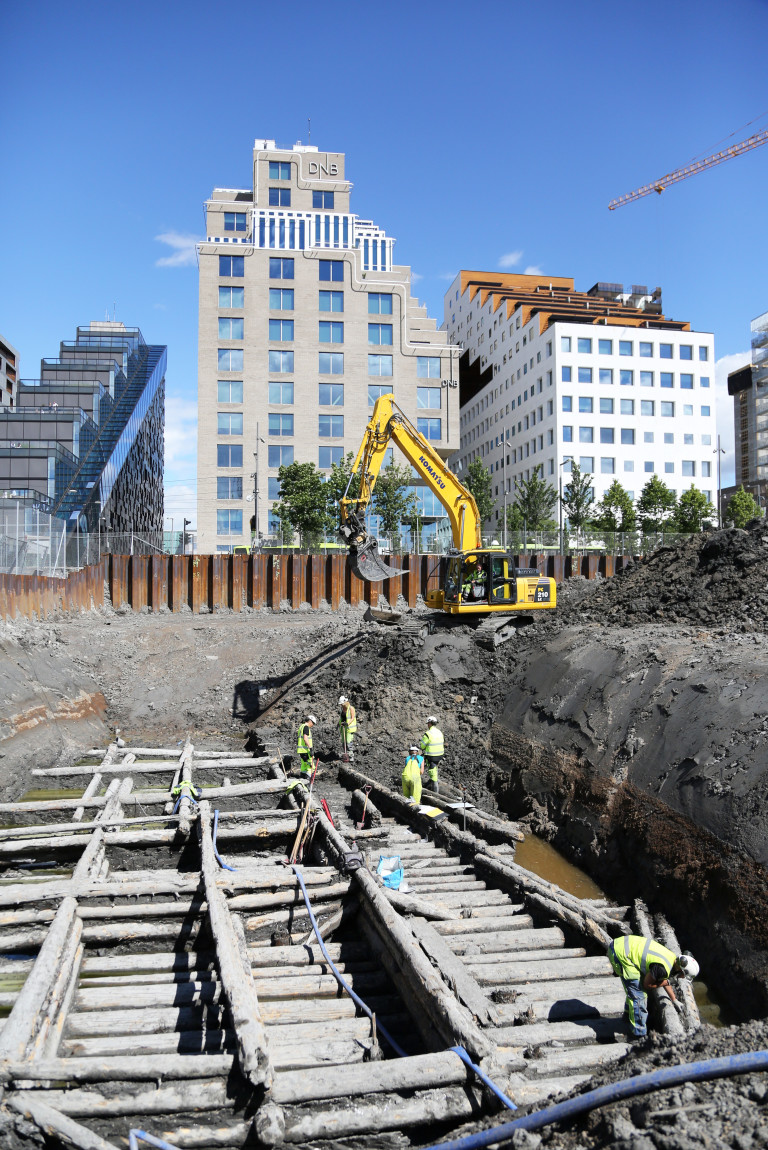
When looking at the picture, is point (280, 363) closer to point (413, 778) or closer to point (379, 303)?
point (379, 303)

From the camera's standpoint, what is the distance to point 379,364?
5550 cm

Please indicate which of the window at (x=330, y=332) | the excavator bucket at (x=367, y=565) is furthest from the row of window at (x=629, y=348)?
the excavator bucket at (x=367, y=565)

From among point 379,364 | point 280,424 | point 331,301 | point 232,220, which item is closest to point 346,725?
point 280,424

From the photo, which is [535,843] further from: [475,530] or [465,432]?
[465,432]

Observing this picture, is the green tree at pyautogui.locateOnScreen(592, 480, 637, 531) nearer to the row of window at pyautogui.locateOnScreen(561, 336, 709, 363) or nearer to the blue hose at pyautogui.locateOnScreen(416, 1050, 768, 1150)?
the row of window at pyautogui.locateOnScreen(561, 336, 709, 363)

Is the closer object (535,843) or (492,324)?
(535,843)

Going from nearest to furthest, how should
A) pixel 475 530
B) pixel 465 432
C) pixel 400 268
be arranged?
pixel 475 530
pixel 400 268
pixel 465 432

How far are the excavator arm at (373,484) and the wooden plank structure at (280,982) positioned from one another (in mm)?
7118

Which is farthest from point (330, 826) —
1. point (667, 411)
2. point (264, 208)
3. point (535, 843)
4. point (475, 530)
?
point (667, 411)

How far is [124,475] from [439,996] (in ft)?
186

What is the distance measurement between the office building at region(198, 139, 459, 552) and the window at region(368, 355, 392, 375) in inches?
3.0

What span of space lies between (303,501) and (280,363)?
587 inches

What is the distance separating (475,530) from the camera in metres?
21.6

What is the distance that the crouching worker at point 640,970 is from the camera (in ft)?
20.3
